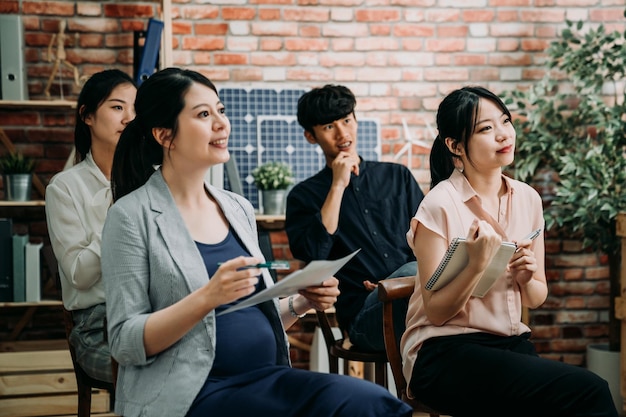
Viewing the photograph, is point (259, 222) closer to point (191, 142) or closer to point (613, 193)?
point (613, 193)

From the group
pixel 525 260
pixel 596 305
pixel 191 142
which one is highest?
pixel 191 142

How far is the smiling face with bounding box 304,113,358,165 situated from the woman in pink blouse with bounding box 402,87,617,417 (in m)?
0.71

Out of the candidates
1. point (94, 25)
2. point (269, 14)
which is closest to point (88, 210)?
point (94, 25)

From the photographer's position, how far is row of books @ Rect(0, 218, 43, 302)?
3221 mm

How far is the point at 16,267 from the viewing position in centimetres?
322

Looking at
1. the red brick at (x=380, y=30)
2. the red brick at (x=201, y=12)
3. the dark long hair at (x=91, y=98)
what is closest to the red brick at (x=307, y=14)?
the red brick at (x=380, y=30)

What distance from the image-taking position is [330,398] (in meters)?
1.44

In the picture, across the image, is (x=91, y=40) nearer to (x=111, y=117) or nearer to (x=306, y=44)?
(x=306, y=44)

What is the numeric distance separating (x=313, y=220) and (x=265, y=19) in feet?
4.78

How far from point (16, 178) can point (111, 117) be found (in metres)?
0.94

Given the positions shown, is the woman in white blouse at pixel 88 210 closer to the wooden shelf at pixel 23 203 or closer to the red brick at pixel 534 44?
the wooden shelf at pixel 23 203

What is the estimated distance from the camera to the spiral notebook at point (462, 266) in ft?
5.72

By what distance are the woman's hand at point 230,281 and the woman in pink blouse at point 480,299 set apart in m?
0.57

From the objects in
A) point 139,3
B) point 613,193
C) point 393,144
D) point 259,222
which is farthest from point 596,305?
point 139,3
